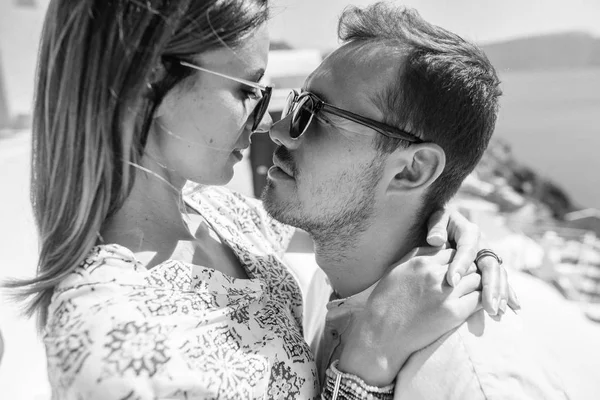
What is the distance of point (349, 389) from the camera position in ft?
3.57

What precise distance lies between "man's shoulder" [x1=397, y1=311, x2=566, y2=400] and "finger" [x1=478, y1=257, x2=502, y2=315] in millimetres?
55

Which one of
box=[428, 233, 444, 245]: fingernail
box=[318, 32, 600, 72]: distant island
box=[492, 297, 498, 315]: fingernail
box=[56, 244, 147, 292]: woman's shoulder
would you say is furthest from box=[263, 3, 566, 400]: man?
box=[318, 32, 600, 72]: distant island

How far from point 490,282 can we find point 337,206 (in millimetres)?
451

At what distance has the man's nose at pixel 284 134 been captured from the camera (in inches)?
57.7

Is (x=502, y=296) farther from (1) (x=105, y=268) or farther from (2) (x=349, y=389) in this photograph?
(1) (x=105, y=268)

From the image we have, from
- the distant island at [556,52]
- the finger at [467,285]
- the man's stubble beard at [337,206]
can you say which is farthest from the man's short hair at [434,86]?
the distant island at [556,52]

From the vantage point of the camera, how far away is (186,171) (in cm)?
119

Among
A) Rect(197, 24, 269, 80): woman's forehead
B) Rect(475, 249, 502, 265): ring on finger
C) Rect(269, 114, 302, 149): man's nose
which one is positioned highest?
Rect(197, 24, 269, 80): woman's forehead

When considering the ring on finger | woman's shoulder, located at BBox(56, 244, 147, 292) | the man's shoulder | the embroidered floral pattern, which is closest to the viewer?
the embroidered floral pattern

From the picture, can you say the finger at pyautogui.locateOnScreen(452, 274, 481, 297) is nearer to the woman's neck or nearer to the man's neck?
the man's neck

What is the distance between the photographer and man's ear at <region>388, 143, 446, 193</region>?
1.40 metres

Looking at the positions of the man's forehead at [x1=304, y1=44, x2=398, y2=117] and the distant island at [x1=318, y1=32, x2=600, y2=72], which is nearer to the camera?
the man's forehead at [x1=304, y1=44, x2=398, y2=117]

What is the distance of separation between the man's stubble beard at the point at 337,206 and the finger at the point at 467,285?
346mm

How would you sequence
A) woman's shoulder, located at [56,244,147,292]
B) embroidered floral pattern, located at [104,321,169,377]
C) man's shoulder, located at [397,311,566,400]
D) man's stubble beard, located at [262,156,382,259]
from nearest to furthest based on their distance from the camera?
embroidered floral pattern, located at [104,321,169,377] < woman's shoulder, located at [56,244,147,292] < man's shoulder, located at [397,311,566,400] < man's stubble beard, located at [262,156,382,259]
